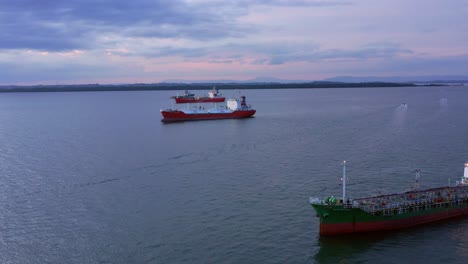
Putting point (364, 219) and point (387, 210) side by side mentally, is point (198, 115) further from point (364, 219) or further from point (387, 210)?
point (364, 219)

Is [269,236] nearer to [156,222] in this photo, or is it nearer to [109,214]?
[156,222]

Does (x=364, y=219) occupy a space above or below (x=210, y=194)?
above

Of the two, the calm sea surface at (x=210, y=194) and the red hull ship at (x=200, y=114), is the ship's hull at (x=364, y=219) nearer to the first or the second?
the calm sea surface at (x=210, y=194)

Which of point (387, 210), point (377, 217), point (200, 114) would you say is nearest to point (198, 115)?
point (200, 114)

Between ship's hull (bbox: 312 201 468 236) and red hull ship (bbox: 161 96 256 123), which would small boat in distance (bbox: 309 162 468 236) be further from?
red hull ship (bbox: 161 96 256 123)

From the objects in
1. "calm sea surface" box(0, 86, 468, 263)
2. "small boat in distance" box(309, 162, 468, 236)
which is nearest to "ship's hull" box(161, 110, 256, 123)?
"calm sea surface" box(0, 86, 468, 263)

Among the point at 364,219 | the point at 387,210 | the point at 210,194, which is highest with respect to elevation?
the point at 387,210

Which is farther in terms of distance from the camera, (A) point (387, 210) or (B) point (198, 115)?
(B) point (198, 115)
